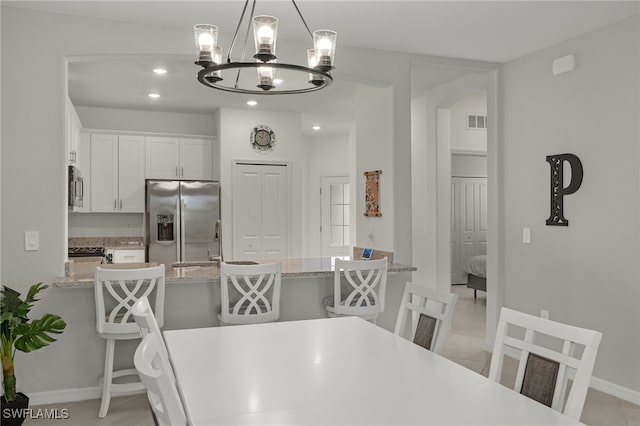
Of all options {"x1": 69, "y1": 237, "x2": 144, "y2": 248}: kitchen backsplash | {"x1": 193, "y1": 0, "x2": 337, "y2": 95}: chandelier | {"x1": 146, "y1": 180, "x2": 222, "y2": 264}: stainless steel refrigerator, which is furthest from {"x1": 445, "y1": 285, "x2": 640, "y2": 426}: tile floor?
{"x1": 69, "y1": 237, "x2": 144, "y2": 248}: kitchen backsplash

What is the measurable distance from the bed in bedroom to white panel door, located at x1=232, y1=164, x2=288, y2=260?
2.80m

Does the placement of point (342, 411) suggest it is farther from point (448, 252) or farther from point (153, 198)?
point (153, 198)

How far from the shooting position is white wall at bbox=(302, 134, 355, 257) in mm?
9078

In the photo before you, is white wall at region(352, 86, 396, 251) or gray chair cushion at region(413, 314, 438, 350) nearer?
gray chair cushion at region(413, 314, 438, 350)

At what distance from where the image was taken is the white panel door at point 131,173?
22.5ft

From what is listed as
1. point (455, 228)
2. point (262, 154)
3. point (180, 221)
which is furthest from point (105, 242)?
point (455, 228)

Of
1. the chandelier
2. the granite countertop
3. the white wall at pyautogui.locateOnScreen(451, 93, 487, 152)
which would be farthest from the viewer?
the white wall at pyautogui.locateOnScreen(451, 93, 487, 152)

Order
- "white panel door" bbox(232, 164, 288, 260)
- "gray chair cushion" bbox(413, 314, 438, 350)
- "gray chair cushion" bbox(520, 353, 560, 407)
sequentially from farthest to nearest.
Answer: "white panel door" bbox(232, 164, 288, 260) → "gray chair cushion" bbox(413, 314, 438, 350) → "gray chair cushion" bbox(520, 353, 560, 407)

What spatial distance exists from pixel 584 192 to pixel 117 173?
551cm

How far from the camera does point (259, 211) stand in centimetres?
730

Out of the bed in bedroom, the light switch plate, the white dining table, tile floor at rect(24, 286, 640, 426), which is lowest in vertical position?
tile floor at rect(24, 286, 640, 426)

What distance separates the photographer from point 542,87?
4477mm

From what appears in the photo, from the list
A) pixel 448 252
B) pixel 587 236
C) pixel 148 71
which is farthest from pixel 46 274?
pixel 448 252

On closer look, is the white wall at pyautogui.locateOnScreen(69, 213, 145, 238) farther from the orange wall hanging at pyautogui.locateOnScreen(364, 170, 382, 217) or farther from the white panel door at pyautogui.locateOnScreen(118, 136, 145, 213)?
the orange wall hanging at pyautogui.locateOnScreen(364, 170, 382, 217)
